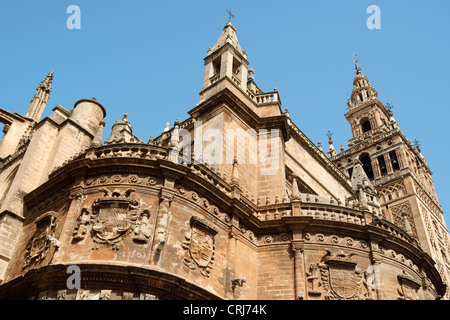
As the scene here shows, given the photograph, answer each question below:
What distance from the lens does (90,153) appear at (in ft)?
56.6

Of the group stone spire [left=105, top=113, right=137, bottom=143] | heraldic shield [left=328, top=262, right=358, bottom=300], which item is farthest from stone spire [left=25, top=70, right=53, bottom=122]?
heraldic shield [left=328, top=262, right=358, bottom=300]

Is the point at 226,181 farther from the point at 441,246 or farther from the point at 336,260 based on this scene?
the point at 441,246

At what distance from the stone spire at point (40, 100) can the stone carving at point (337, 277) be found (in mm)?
21253

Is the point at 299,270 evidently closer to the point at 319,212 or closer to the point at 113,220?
the point at 319,212

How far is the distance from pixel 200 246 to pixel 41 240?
5.66 metres

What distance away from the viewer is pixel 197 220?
16.1 m

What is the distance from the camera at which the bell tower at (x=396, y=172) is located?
4034cm

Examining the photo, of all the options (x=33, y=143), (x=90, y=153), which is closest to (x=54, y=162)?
(x=33, y=143)

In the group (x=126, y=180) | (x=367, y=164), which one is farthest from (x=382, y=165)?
(x=126, y=180)

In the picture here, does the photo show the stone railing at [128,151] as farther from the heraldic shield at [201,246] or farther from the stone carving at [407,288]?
the stone carving at [407,288]

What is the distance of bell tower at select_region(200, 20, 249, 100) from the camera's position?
2347cm

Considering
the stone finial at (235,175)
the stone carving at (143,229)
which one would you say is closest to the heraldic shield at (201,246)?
the stone carving at (143,229)

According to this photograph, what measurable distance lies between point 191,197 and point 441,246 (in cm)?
3316

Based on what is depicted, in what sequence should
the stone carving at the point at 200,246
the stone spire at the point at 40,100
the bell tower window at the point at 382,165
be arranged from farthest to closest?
the bell tower window at the point at 382,165 < the stone spire at the point at 40,100 < the stone carving at the point at 200,246
